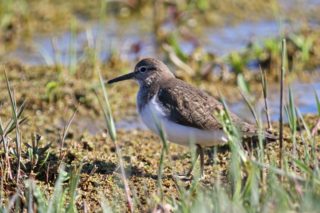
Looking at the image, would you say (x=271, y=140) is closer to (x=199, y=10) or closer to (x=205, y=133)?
(x=205, y=133)

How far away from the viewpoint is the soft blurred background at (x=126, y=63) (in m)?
6.50

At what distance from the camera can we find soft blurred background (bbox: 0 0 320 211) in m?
6.50

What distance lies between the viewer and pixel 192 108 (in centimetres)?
633

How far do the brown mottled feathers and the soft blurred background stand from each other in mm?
416

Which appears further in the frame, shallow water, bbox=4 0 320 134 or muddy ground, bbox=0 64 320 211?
shallow water, bbox=4 0 320 134

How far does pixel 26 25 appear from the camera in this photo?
34.4 feet

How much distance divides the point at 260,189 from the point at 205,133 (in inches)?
60.3

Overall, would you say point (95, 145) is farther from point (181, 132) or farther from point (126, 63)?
point (126, 63)

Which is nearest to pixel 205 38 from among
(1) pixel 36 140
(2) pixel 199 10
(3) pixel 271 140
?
(2) pixel 199 10

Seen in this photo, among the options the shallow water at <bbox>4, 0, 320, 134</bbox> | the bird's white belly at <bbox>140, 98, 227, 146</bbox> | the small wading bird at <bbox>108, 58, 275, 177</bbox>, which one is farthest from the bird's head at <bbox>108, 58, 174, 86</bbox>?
the shallow water at <bbox>4, 0, 320, 134</bbox>

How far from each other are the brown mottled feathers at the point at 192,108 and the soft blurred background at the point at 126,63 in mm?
416

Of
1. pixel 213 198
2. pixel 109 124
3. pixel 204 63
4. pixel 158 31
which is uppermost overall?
pixel 158 31

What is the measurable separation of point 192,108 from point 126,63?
3227mm

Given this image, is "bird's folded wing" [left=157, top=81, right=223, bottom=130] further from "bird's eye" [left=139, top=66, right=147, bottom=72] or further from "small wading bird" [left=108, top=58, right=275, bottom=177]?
"bird's eye" [left=139, top=66, right=147, bottom=72]
